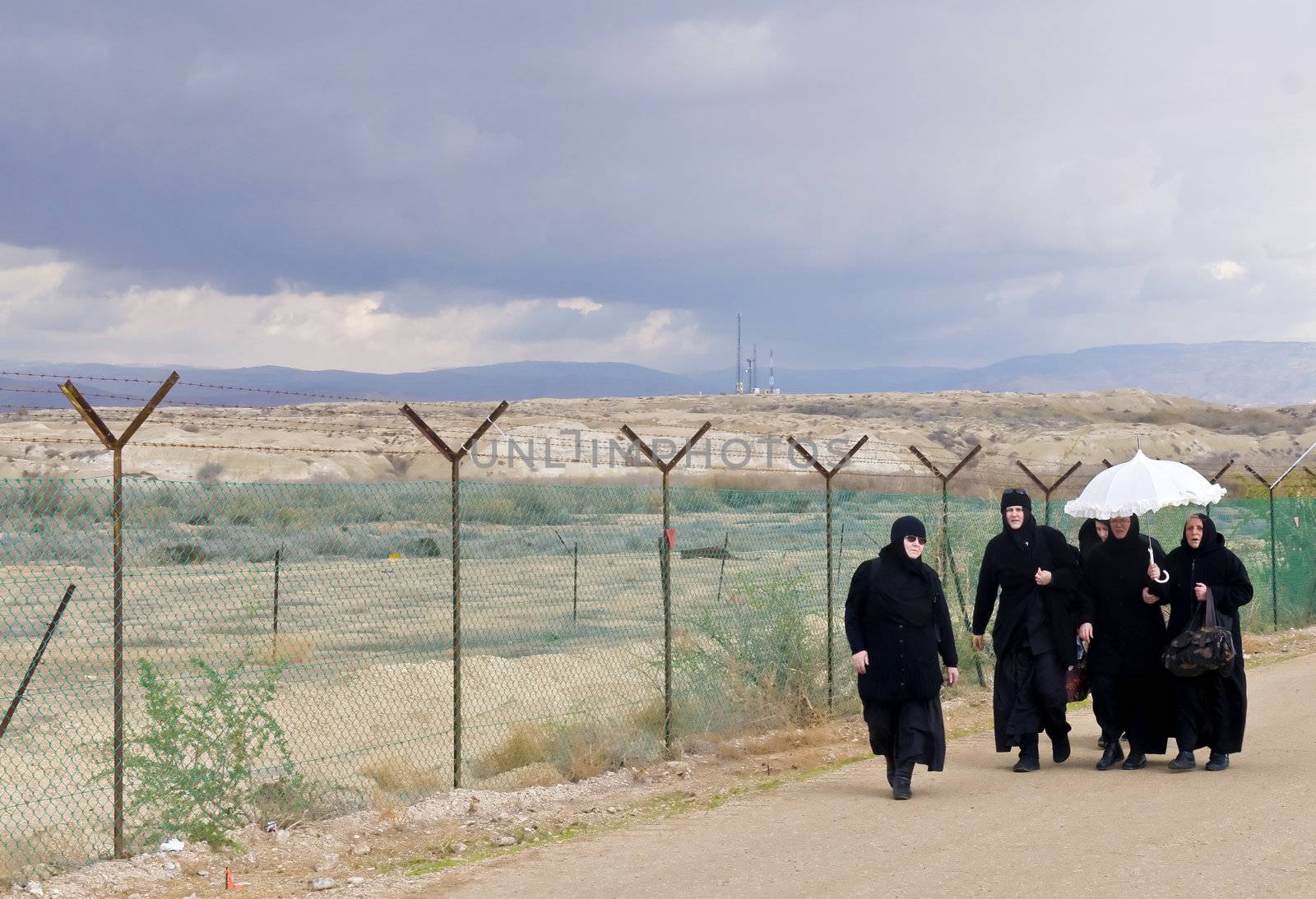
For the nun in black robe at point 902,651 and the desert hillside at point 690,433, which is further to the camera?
the desert hillside at point 690,433

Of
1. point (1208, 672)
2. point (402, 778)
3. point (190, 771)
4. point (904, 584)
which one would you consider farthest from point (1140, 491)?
point (190, 771)

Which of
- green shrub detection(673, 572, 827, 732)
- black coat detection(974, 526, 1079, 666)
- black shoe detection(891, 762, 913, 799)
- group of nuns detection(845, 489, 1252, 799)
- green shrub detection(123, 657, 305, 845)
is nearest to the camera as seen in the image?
green shrub detection(123, 657, 305, 845)

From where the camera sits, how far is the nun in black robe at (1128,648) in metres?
9.66

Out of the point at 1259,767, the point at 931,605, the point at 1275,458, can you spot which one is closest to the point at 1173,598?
the point at 1259,767

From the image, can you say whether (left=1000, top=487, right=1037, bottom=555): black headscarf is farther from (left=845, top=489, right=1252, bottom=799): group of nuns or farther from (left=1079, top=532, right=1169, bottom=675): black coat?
(left=1079, top=532, right=1169, bottom=675): black coat

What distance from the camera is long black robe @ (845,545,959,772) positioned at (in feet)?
28.3

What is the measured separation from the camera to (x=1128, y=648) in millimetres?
9711

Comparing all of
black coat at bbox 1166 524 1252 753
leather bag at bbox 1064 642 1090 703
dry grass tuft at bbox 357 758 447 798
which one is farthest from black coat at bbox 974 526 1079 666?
dry grass tuft at bbox 357 758 447 798

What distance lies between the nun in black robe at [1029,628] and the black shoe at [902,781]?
124 centimetres

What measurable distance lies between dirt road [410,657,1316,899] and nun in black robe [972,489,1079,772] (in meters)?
0.29

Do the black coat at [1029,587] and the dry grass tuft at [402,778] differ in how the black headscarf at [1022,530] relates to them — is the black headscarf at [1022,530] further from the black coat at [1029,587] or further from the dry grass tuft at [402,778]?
the dry grass tuft at [402,778]

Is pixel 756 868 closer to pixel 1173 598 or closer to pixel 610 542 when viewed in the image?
pixel 1173 598

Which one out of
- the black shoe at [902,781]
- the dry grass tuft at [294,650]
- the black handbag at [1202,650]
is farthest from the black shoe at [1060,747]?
the dry grass tuft at [294,650]

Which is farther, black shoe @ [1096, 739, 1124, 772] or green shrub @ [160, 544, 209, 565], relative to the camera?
green shrub @ [160, 544, 209, 565]
